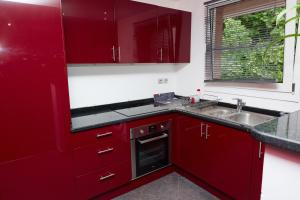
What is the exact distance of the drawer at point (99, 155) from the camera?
1.84 metres

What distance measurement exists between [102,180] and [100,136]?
1.53 feet

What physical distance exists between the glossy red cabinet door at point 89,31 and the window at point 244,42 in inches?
50.3

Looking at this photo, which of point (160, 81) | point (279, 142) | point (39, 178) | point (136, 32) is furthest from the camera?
point (160, 81)

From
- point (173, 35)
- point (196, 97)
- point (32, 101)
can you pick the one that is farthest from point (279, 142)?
point (173, 35)

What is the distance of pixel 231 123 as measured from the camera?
181 centimetres

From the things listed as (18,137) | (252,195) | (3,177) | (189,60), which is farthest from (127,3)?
(252,195)

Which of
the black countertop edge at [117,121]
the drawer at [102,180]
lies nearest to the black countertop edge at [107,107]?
the black countertop edge at [117,121]

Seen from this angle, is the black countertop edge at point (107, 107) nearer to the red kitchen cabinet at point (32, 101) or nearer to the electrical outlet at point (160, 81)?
the electrical outlet at point (160, 81)

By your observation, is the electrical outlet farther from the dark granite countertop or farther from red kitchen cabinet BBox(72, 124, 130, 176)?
the dark granite countertop

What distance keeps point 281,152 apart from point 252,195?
1.23m

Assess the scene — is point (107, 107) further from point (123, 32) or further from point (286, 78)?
point (286, 78)

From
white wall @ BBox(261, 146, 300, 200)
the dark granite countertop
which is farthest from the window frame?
white wall @ BBox(261, 146, 300, 200)

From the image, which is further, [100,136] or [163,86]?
[163,86]

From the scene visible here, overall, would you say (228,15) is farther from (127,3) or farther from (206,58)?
(127,3)
